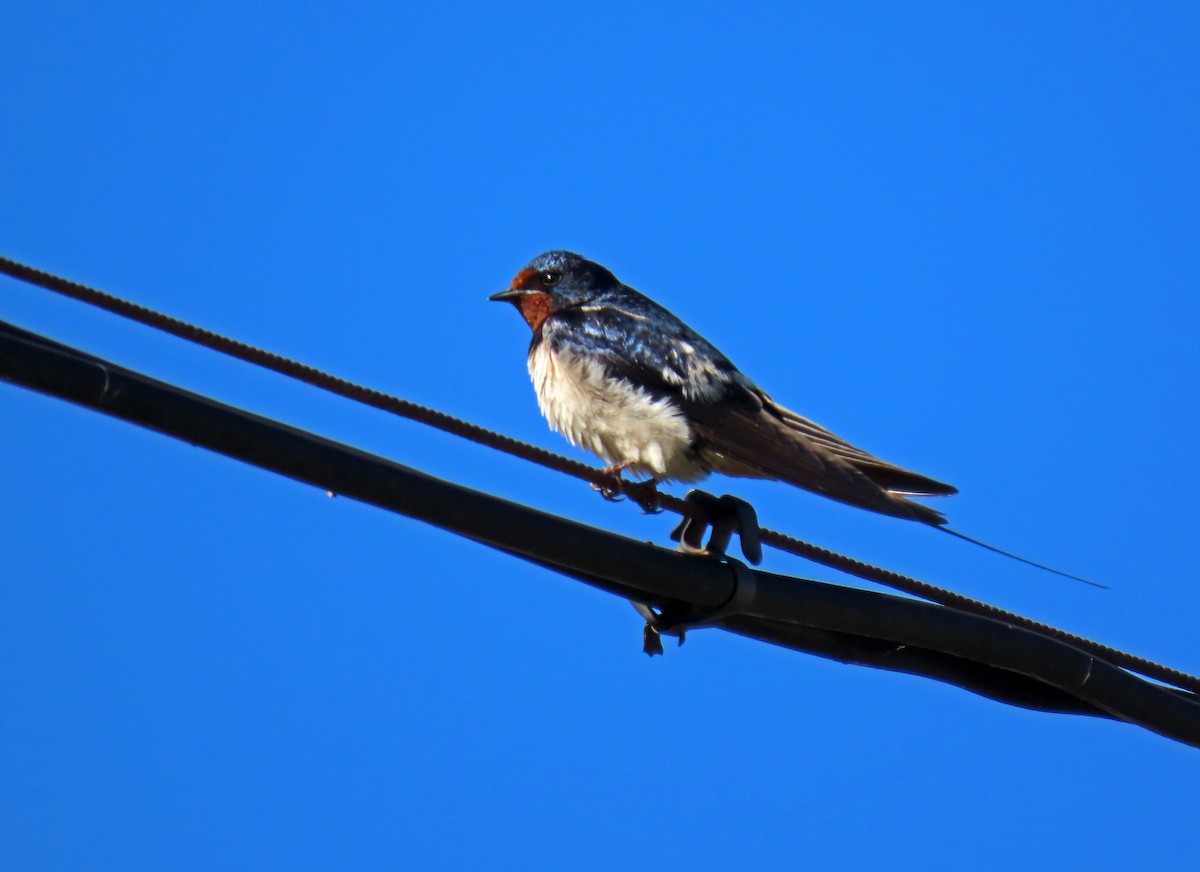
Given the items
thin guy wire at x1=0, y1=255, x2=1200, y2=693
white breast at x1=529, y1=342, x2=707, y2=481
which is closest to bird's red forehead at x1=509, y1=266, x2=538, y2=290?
white breast at x1=529, y1=342, x2=707, y2=481

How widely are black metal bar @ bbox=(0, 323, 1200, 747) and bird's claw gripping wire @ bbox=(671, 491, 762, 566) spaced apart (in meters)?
0.15

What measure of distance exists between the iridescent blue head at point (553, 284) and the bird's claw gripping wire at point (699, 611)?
9.51 ft

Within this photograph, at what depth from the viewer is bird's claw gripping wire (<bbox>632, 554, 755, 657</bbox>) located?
9.46 ft

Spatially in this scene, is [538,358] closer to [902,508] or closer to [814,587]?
[902,508]

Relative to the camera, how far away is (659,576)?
2.74m

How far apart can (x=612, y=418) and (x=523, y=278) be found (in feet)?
4.30

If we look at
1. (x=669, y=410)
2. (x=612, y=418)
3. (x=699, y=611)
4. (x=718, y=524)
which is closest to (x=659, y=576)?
(x=699, y=611)

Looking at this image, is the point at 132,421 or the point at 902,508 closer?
the point at 132,421

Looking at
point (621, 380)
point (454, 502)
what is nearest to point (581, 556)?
point (454, 502)

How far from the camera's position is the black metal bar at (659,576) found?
211cm

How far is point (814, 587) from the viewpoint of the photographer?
9.76ft

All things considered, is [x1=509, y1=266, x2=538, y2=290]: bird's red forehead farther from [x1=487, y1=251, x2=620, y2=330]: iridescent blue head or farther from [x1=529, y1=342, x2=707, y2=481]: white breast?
[x1=529, y1=342, x2=707, y2=481]: white breast

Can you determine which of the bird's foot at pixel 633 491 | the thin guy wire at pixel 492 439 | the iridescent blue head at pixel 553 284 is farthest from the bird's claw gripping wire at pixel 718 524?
the iridescent blue head at pixel 553 284

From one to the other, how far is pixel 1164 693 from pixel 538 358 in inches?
104
